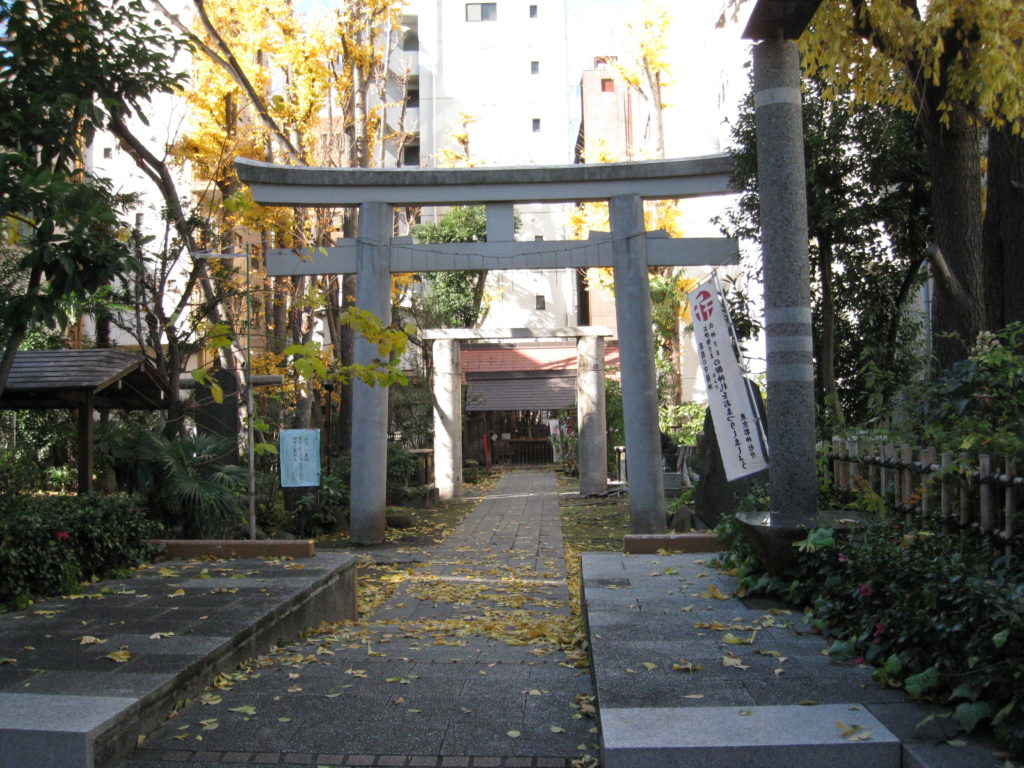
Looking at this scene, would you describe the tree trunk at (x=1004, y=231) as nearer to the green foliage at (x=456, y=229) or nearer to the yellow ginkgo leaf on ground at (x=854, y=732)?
the yellow ginkgo leaf on ground at (x=854, y=732)

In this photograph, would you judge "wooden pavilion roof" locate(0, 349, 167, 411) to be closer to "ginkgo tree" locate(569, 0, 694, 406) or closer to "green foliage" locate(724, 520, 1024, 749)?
"green foliage" locate(724, 520, 1024, 749)

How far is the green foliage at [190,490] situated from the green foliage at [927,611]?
29.0 ft

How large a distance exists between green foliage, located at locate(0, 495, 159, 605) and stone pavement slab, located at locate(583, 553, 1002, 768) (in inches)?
156

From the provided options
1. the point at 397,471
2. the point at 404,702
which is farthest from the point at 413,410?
the point at 404,702

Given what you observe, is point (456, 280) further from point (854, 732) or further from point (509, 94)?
point (854, 732)

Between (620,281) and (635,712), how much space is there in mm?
11094

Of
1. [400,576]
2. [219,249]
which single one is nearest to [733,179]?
[400,576]

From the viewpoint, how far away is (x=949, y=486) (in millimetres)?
4953

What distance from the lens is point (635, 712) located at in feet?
11.8

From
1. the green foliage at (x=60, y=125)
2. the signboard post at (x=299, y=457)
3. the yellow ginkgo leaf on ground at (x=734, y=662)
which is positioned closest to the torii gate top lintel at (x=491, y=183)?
the signboard post at (x=299, y=457)

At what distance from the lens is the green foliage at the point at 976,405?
498 cm

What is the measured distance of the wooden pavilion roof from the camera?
11070 mm

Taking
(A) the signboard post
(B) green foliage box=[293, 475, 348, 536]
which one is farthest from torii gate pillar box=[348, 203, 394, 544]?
(B) green foliage box=[293, 475, 348, 536]

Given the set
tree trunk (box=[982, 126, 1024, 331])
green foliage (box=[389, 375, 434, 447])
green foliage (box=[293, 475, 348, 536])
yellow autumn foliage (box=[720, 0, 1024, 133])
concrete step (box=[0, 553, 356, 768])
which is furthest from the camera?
green foliage (box=[389, 375, 434, 447])
